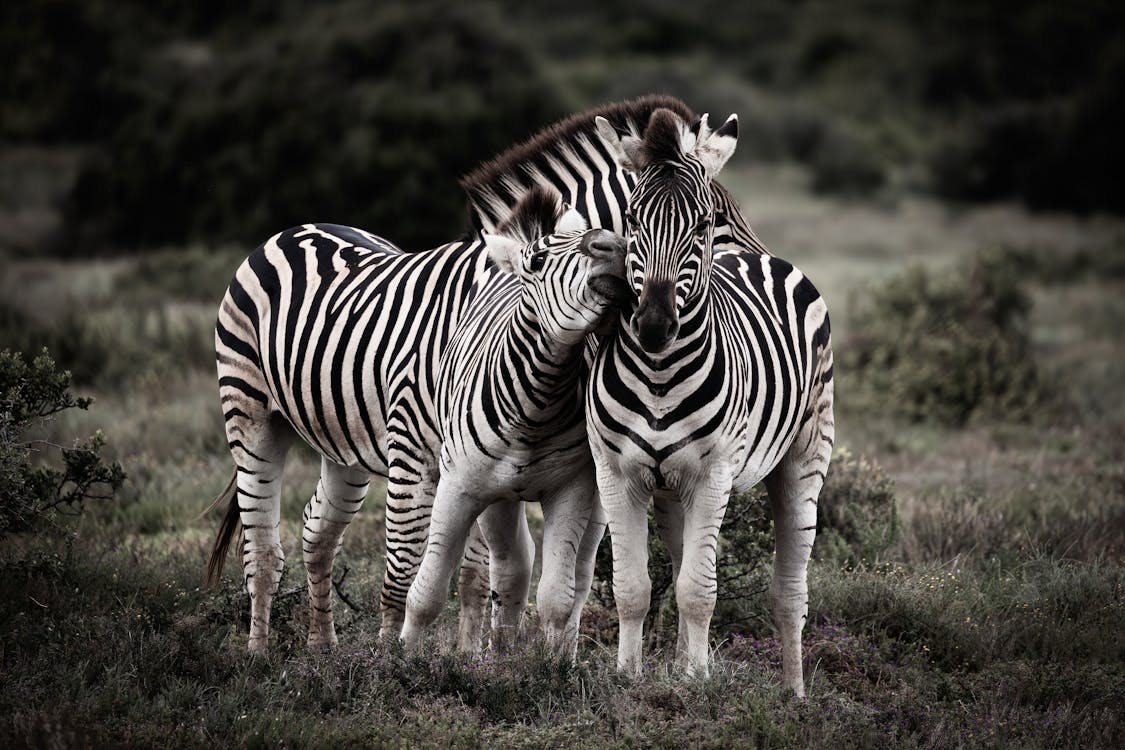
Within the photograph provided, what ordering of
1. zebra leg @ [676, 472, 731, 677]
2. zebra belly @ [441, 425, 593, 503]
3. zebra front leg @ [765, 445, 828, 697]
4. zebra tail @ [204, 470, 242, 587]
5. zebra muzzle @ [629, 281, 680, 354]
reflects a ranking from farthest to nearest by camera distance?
zebra tail @ [204, 470, 242, 587] < zebra front leg @ [765, 445, 828, 697] < zebra belly @ [441, 425, 593, 503] < zebra leg @ [676, 472, 731, 677] < zebra muzzle @ [629, 281, 680, 354]

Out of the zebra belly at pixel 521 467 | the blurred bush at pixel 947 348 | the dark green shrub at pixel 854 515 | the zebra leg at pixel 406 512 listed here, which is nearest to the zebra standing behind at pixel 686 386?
the zebra belly at pixel 521 467

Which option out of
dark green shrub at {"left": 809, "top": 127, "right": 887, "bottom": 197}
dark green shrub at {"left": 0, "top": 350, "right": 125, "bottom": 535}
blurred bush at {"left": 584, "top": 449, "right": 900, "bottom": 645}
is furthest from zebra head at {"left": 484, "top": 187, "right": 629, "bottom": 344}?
dark green shrub at {"left": 809, "top": 127, "right": 887, "bottom": 197}

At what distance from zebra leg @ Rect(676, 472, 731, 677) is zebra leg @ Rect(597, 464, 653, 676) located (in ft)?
0.55

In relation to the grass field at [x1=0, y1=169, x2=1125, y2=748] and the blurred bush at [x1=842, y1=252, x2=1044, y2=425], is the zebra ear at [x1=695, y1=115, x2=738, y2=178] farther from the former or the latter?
the blurred bush at [x1=842, y1=252, x2=1044, y2=425]

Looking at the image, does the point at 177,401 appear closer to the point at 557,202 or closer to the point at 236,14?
the point at 557,202

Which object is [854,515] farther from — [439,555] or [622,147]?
[622,147]

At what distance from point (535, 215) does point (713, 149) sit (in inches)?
32.1

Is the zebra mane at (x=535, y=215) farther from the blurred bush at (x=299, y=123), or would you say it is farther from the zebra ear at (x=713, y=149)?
the blurred bush at (x=299, y=123)

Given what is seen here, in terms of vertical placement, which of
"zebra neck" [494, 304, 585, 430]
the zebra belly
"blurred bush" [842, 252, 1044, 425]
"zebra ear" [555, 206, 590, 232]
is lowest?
the zebra belly

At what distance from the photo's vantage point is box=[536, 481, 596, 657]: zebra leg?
5.34 m

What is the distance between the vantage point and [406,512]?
5781 millimetres

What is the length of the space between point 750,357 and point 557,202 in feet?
3.50

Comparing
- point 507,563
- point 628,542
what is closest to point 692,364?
point 628,542

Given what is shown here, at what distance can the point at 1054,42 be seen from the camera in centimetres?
5647
